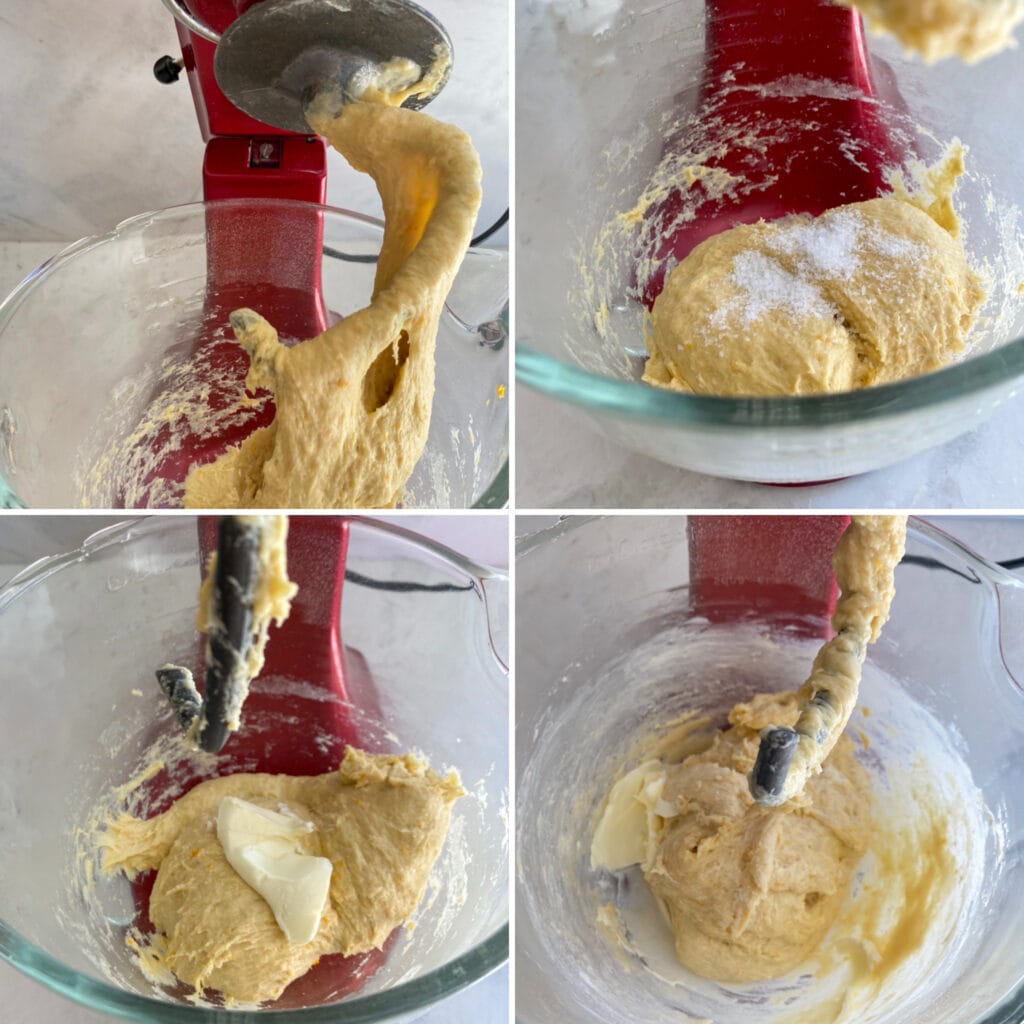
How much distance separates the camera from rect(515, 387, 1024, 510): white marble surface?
74 cm

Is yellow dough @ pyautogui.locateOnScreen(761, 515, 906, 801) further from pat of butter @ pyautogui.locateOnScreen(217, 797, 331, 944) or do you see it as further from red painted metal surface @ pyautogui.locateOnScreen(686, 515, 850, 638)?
→ pat of butter @ pyautogui.locateOnScreen(217, 797, 331, 944)

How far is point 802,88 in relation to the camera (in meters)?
0.75

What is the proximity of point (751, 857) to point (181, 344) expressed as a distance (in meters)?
0.61

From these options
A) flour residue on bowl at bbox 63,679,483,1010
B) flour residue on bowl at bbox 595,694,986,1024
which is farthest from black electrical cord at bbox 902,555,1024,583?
flour residue on bowl at bbox 63,679,483,1010

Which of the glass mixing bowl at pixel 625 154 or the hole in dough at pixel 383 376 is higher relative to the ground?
the glass mixing bowl at pixel 625 154

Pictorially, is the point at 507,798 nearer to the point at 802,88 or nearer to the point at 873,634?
the point at 873,634

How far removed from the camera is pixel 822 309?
67 cm


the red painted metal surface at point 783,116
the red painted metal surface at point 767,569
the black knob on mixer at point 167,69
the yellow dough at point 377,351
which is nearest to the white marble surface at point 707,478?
the red painted metal surface at point 767,569

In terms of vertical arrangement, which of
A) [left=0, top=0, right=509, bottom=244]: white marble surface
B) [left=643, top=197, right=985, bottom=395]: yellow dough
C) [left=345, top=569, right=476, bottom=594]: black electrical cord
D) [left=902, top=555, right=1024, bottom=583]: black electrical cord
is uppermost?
[left=0, top=0, right=509, bottom=244]: white marble surface

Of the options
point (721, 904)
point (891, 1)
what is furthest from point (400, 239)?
point (721, 904)

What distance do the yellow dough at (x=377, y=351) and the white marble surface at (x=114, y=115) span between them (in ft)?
1.39

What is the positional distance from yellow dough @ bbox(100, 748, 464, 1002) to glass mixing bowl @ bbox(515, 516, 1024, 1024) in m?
0.09

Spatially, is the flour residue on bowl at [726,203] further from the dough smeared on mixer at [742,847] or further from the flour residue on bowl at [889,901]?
the flour residue on bowl at [889,901]

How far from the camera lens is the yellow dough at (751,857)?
71 centimetres
